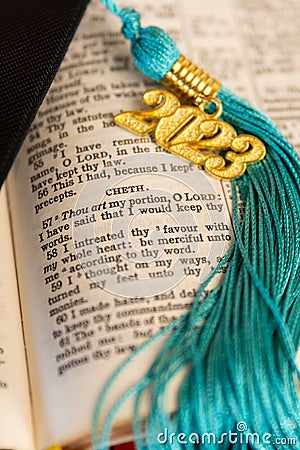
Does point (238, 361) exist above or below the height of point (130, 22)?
below

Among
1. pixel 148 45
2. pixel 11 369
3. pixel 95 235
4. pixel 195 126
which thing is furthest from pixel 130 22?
pixel 11 369

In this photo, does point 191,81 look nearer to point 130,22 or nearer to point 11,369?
point 130,22

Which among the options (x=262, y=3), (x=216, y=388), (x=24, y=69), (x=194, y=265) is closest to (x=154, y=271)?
(x=194, y=265)

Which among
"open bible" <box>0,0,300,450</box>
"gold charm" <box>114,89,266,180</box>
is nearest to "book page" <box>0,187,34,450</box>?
"open bible" <box>0,0,300,450</box>

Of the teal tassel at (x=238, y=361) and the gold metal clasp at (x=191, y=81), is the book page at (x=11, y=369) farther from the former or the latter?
the gold metal clasp at (x=191, y=81)

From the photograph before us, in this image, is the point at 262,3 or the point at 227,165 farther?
the point at 262,3

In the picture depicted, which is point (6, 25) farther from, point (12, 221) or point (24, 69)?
point (12, 221)

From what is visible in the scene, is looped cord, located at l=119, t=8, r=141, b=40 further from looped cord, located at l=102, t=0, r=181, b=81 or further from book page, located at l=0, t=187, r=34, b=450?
book page, located at l=0, t=187, r=34, b=450
